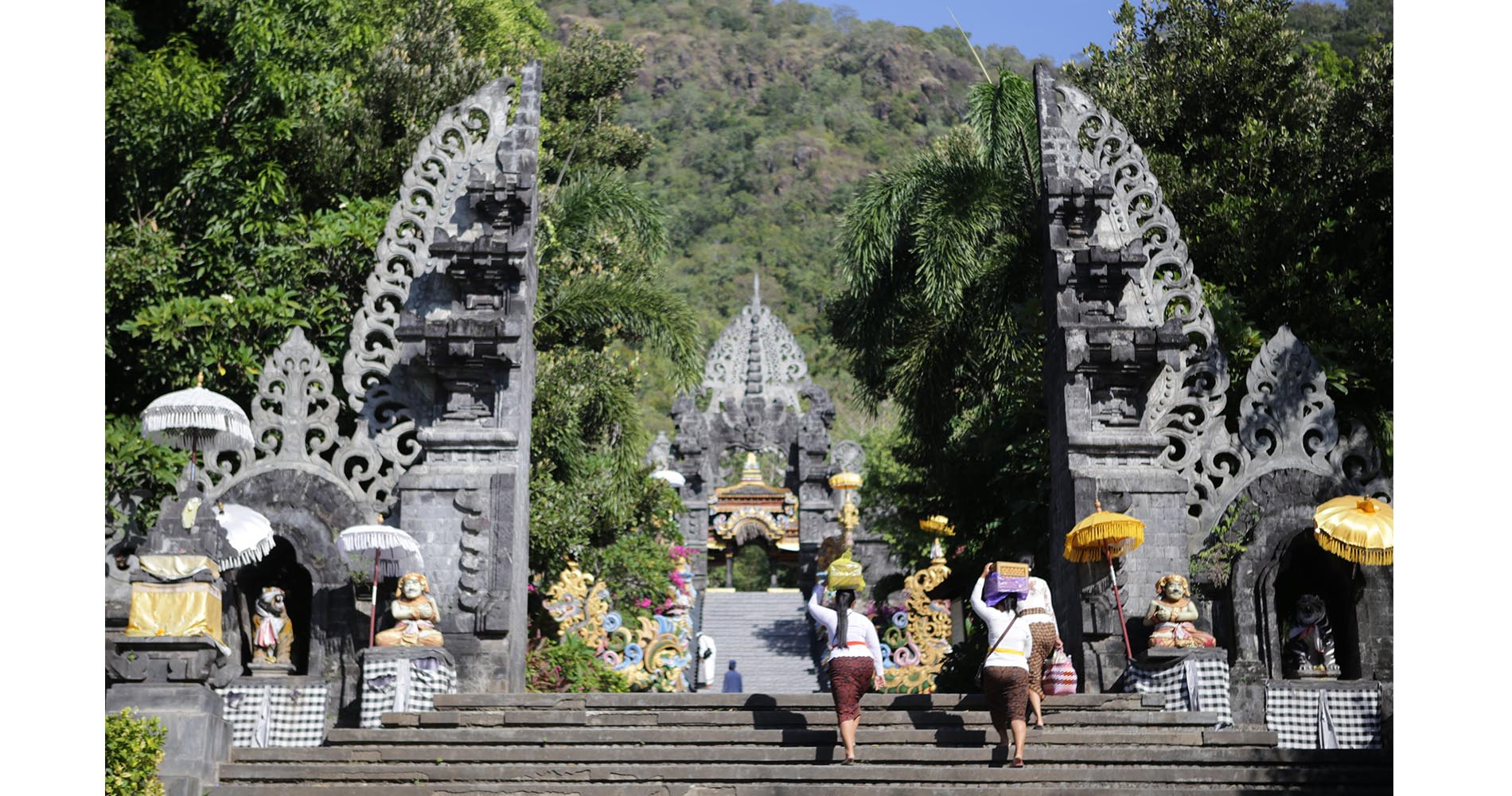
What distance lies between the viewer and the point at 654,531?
1078 inches

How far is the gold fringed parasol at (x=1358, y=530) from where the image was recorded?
13.8m

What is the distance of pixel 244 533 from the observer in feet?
46.8

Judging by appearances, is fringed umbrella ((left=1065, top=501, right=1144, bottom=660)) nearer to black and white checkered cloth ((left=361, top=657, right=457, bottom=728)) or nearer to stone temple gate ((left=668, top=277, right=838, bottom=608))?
black and white checkered cloth ((left=361, top=657, right=457, bottom=728))

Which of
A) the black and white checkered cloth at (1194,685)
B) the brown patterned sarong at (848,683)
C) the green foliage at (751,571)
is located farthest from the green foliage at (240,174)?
the green foliage at (751,571)

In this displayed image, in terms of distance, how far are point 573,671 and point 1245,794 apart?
27.0 feet

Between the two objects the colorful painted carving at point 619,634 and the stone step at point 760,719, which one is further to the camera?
the colorful painted carving at point 619,634

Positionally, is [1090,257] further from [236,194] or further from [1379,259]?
[236,194]

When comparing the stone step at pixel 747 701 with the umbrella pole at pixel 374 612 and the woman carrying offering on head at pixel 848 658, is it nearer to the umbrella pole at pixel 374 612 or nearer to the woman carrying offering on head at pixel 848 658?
the woman carrying offering on head at pixel 848 658

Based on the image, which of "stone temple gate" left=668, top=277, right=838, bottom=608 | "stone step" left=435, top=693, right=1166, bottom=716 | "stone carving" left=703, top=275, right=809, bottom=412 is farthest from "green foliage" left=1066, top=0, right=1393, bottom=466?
"stone carving" left=703, top=275, right=809, bottom=412

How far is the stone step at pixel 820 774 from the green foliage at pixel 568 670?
5172mm

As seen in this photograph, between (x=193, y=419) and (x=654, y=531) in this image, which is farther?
(x=654, y=531)

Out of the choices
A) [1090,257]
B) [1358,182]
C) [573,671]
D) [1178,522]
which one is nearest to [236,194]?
[573,671]

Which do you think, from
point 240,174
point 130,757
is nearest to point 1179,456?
point 130,757

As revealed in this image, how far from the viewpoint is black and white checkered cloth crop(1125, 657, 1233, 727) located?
13109 mm
